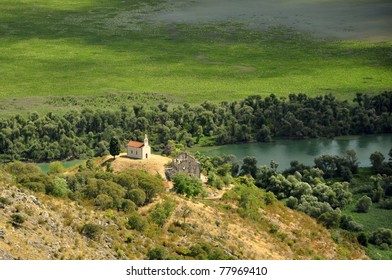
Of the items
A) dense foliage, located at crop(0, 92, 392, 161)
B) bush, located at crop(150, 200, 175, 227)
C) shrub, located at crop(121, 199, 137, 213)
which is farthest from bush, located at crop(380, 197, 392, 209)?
shrub, located at crop(121, 199, 137, 213)

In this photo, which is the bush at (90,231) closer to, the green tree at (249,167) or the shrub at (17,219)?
the shrub at (17,219)

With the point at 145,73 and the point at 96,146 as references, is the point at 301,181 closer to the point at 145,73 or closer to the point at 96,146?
the point at 96,146

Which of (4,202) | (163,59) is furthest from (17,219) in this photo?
(163,59)

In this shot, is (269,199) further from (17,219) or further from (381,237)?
(17,219)

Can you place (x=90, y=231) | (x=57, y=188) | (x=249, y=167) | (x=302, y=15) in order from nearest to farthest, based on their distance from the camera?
(x=90, y=231), (x=57, y=188), (x=249, y=167), (x=302, y=15)

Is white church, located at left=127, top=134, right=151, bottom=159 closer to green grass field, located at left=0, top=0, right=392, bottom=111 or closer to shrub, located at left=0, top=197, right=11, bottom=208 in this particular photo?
shrub, located at left=0, top=197, right=11, bottom=208

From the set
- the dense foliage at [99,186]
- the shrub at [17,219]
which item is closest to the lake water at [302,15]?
the dense foliage at [99,186]
